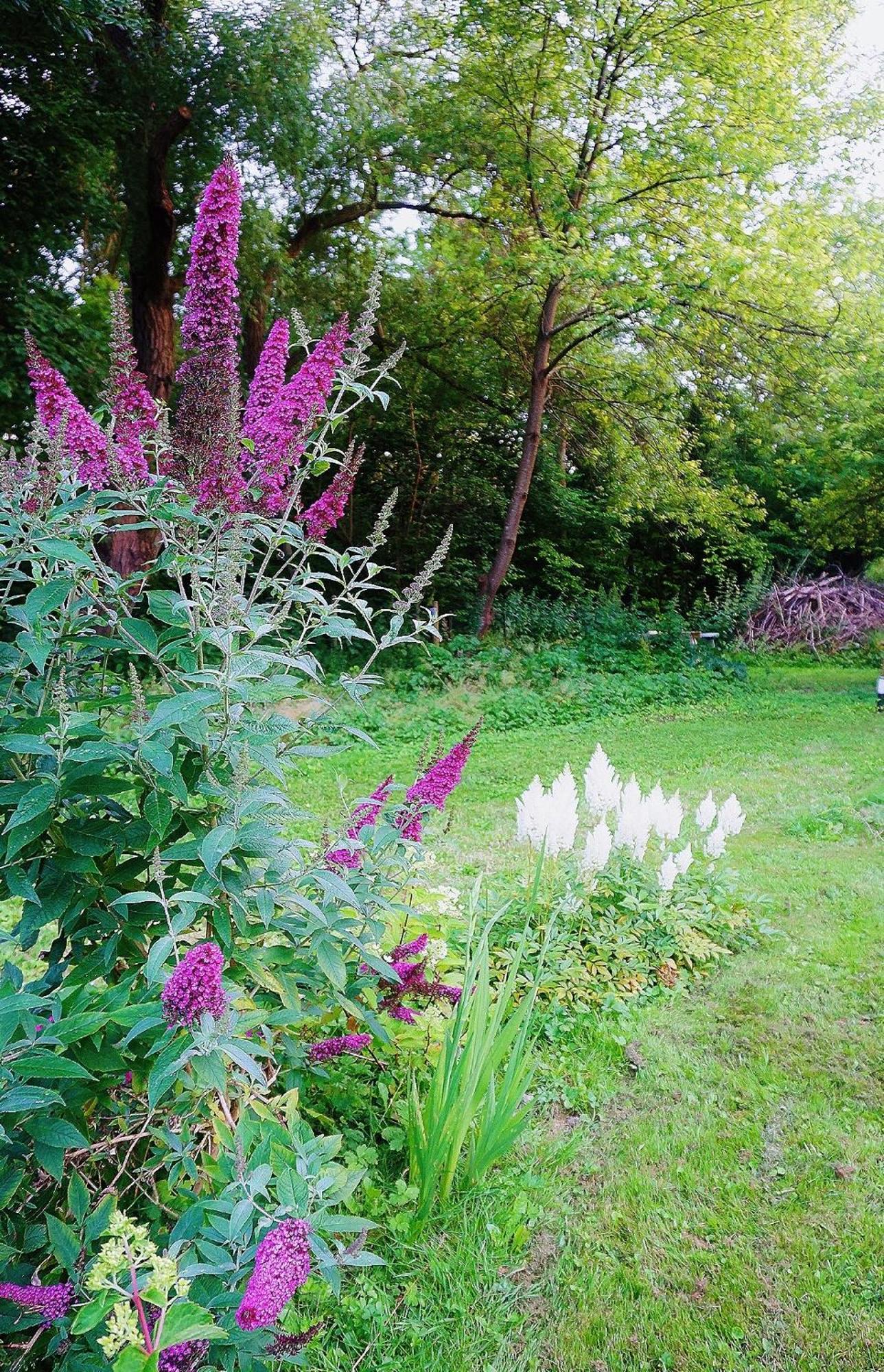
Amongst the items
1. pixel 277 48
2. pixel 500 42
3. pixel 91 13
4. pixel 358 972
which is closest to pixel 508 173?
pixel 500 42

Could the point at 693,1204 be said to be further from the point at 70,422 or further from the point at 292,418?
the point at 70,422

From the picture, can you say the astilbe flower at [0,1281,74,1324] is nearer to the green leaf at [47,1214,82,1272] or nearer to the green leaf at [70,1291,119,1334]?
the green leaf at [47,1214,82,1272]

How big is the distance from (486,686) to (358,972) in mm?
8053

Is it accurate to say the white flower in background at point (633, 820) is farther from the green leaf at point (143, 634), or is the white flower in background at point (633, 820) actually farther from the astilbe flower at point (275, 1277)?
the astilbe flower at point (275, 1277)

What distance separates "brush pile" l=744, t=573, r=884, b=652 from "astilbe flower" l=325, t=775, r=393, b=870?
41.7 feet

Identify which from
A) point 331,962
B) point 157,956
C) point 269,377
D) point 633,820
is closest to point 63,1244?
point 157,956

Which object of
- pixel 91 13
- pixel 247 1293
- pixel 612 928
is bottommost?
pixel 612 928

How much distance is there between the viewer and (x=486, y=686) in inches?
397

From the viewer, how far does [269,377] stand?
1881 millimetres

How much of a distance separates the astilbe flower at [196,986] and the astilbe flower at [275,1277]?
0.29 metres

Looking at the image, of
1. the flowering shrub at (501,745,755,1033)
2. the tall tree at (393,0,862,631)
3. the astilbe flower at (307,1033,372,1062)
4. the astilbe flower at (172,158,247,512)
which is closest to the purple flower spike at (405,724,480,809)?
the astilbe flower at (307,1033,372,1062)

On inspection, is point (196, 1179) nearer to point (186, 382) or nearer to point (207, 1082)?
point (207, 1082)

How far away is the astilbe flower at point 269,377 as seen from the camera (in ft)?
6.05

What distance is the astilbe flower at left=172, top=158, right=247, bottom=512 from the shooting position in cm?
155
